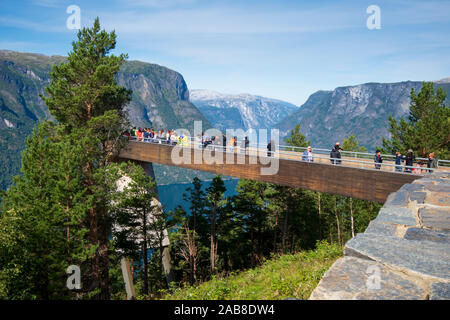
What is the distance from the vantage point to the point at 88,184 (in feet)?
52.2

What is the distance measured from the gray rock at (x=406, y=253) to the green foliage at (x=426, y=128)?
23.3 m

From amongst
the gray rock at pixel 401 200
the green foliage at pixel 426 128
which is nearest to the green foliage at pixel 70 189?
the gray rock at pixel 401 200

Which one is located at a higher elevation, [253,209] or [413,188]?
[413,188]

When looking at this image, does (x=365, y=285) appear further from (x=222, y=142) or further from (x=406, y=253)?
(x=222, y=142)

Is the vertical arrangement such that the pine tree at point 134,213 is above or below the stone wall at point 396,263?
below

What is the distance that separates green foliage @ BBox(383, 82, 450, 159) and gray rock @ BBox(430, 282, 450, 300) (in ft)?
80.0

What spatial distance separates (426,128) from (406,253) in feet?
80.5

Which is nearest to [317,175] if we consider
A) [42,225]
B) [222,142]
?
[222,142]

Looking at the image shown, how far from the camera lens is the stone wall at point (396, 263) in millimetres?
3008

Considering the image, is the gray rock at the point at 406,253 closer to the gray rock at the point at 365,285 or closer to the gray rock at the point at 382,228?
the gray rock at the point at 365,285

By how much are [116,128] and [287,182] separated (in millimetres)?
11034

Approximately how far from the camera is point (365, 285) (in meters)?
3.14

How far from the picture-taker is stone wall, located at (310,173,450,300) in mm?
3008
